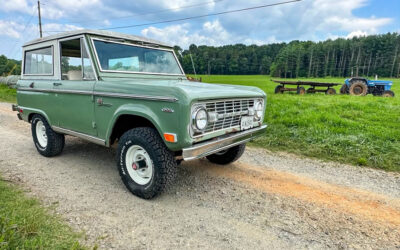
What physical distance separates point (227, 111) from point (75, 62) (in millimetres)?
2538

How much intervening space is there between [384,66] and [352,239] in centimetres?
Answer: 7605

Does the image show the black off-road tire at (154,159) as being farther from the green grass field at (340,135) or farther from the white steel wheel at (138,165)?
the green grass field at (340,135)

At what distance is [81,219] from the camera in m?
2.71

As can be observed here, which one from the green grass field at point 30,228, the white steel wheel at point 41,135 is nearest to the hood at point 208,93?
the green grass field at point 30,228

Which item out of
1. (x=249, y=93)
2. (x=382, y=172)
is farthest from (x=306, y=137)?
(x=249, y=93)

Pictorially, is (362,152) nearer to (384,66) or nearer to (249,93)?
(249,93)

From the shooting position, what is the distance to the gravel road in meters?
2.46

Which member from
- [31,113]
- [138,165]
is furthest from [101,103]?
[31,113]

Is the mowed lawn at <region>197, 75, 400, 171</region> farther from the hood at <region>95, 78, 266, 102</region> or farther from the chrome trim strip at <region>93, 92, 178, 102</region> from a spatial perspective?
the chrome trim strip at <region>93, 92, 178, 102</region>

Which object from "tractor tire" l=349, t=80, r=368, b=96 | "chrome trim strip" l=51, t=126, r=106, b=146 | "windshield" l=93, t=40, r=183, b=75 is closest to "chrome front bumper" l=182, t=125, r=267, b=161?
"chrome trim strip" l=51, t=126, r=106, b=146

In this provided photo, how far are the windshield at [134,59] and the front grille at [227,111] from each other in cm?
171

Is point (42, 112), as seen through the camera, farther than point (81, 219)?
Yes

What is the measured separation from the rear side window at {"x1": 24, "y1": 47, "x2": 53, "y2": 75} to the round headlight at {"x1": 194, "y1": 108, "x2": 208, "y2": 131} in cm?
303

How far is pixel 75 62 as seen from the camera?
156 inches
